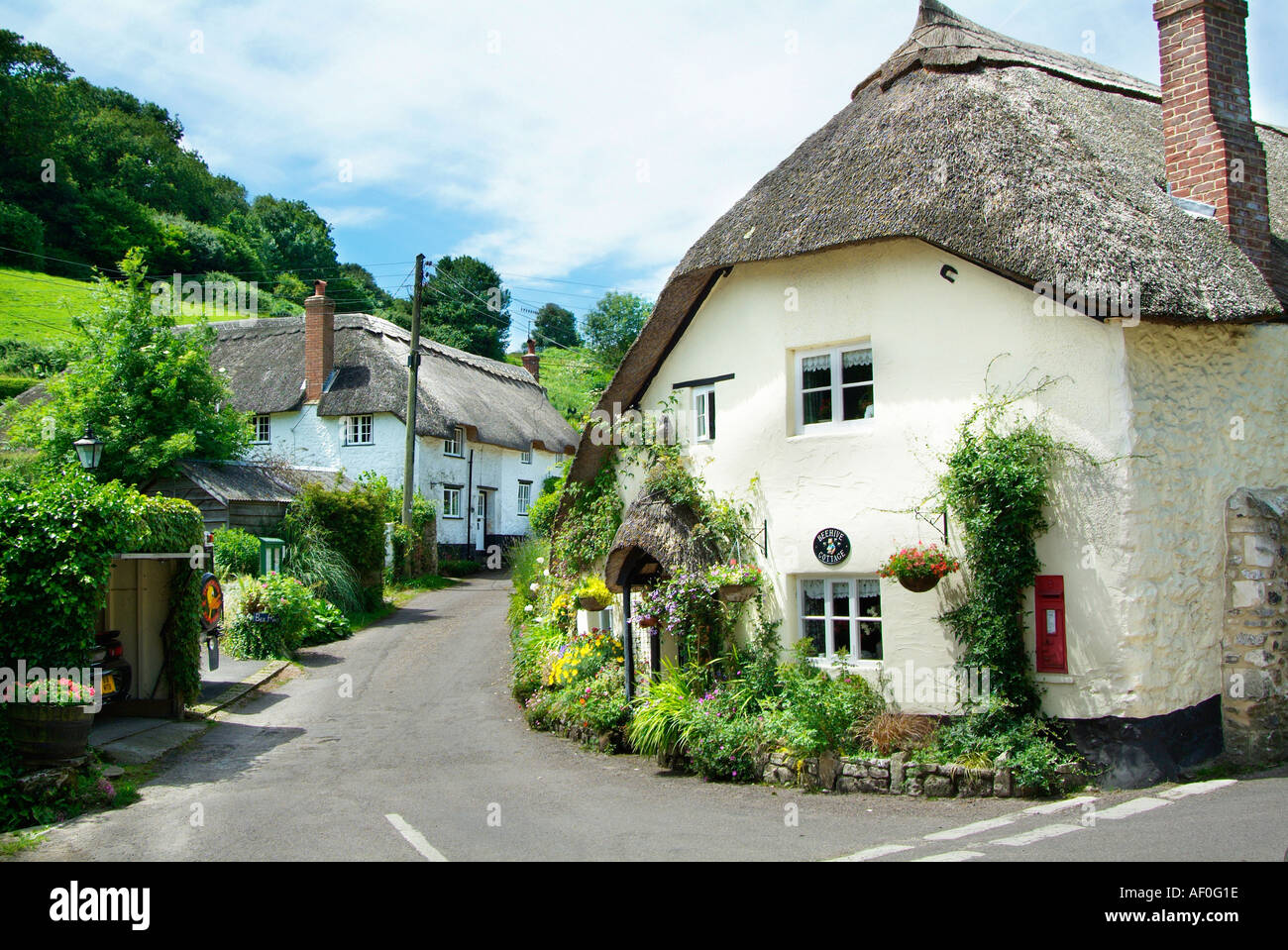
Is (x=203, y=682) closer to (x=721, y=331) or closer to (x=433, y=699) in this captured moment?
(x=433, y=699)

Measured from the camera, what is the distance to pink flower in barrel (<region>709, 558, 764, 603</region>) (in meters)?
11.0

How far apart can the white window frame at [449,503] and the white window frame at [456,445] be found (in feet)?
3.45

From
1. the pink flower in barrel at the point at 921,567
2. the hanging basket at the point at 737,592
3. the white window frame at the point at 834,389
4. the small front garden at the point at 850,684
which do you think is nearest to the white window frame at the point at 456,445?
the small front garden at the point at 850,684

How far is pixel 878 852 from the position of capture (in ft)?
23.8

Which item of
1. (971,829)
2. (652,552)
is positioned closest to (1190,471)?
(971,829)

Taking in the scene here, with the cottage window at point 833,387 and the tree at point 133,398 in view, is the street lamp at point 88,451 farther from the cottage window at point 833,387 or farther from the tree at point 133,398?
the cottage window at point 833,387

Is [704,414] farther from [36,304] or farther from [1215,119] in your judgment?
[36,304]

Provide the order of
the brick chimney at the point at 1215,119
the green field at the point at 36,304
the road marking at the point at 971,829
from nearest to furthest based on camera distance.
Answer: the road marking at the point at 971,829 → the brick chimney at the point at 1215,119 → the green field at the point at 36,304

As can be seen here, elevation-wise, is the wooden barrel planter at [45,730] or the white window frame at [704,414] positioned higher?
the white window frame at [704,414]


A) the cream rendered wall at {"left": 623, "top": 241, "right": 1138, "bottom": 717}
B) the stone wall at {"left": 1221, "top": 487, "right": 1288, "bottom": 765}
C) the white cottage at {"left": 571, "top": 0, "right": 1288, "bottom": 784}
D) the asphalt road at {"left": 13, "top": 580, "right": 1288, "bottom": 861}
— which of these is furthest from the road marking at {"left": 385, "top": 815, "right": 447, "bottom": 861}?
the stone wall at {"left": 1221, "top": 487, "right": 1288, "bottom": 765}

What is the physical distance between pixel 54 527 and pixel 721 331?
7873 mm

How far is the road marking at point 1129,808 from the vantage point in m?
7.96

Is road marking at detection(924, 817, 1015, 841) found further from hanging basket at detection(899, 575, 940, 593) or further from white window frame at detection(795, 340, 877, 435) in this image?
white window frame at detection(795, 340, 877, 435)
